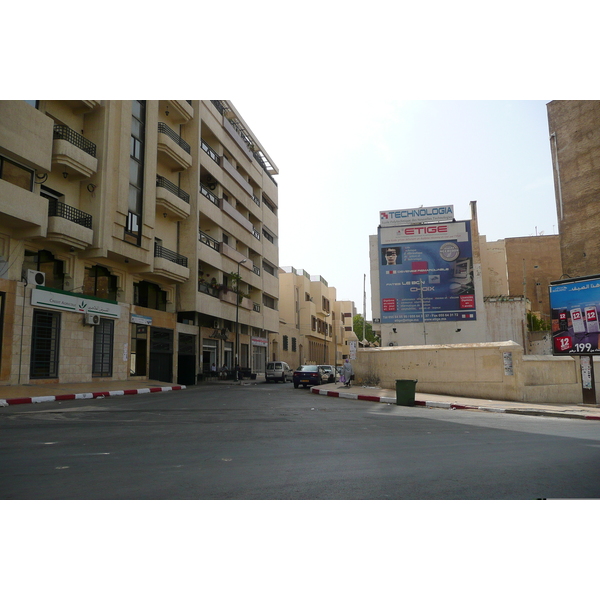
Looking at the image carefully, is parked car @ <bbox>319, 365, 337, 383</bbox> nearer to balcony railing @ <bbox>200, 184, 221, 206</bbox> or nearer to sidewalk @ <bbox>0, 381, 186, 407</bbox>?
sidewalk @ <bbox>0, 381, 186, 407</bbox>

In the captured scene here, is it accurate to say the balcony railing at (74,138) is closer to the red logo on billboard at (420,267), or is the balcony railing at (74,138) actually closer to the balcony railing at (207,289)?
the balcony railing at (207,289)

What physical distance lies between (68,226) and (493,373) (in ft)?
65.7

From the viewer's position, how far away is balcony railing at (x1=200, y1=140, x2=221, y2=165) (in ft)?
133

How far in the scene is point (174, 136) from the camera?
1385 inches

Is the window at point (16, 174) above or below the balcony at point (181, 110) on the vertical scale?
below

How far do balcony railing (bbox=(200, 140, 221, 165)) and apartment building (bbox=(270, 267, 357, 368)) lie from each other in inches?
1009

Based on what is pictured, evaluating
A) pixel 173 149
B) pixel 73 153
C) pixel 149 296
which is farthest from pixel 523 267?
pixel 73 153

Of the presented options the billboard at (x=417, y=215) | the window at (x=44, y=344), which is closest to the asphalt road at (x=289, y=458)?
the window at (x=44, y=344)

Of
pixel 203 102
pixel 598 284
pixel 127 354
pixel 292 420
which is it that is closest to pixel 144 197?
pixel 127 354

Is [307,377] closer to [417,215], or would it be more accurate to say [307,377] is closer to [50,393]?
[50,393]

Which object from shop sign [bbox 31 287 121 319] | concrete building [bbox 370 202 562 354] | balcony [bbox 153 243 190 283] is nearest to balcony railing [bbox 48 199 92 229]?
shop sign [bbox 31 287 121 319]

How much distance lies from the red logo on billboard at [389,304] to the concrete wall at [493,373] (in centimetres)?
2790

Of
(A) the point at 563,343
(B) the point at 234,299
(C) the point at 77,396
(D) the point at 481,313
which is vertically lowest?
(C) the point at 77,396

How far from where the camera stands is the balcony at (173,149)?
33.4 metres
